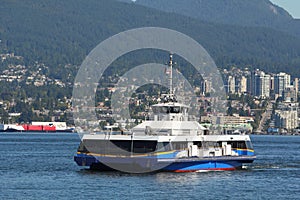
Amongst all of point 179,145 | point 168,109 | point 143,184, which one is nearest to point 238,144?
point 168,109

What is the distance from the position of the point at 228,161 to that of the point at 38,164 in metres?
19.4

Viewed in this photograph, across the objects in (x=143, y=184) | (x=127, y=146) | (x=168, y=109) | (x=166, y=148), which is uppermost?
(x=168, y=109)

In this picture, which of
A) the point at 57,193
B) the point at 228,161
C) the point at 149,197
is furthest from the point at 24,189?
the point at 228,161

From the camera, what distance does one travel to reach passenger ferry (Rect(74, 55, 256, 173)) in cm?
7775

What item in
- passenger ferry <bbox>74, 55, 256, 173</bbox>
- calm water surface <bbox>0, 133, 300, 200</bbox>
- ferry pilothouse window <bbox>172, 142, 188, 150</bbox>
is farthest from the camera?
ferry pilothouse window <bbox>172, 142, 188, 150</bbox>

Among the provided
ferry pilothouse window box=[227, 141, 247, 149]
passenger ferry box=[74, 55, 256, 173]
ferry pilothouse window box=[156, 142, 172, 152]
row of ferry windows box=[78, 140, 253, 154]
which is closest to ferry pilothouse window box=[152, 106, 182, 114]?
passenger ferry box=[74, 55, 256, 173]

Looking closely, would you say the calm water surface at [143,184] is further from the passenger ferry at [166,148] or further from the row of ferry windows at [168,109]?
the row of ferry windows at [168,109]

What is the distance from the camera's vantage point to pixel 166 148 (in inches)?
3071

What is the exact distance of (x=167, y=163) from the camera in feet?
257

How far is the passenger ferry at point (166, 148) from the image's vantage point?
77750 millimetres

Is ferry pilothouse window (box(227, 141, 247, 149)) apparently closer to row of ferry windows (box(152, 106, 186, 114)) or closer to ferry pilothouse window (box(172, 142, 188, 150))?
row of ferry windows (box(152, 106, 186, 114))

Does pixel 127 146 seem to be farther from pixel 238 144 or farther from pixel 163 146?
pixel 238 144

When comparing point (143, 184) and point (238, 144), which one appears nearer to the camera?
point (143, 184)

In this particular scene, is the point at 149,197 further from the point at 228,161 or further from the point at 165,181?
the point at 228,161
